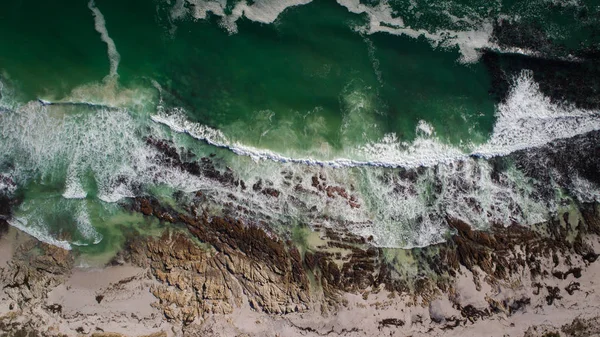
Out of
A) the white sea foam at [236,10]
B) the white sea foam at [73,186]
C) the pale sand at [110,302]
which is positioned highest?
the white sea foam at [236,10]

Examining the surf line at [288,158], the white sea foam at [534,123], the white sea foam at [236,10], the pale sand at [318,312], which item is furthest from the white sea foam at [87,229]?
the white sea foam at [534,123]

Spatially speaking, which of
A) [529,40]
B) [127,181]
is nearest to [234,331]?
[127,181]

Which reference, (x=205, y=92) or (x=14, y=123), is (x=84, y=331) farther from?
(x=205, y=92)

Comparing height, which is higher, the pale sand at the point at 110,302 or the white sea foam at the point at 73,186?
the white sea foam at the point at 73,186

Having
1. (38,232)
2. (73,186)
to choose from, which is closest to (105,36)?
(73,186)

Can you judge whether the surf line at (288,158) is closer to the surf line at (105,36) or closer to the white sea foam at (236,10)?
the surf line at (105,36)
